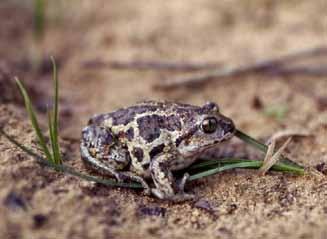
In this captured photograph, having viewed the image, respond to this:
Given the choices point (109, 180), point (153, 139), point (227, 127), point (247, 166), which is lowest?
point (109, 180)

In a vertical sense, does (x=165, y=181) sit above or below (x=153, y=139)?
below

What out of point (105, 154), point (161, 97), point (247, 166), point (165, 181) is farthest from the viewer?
point (161, 97)

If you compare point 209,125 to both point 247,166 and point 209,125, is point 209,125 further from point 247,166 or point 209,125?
point 247,166

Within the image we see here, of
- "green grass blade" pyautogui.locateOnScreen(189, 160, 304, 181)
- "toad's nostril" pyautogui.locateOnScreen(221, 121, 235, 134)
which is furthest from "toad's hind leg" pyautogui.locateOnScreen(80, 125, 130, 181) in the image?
"toad's nostril" pyautogui.locateOnScreen(221, 121, 235, 134)

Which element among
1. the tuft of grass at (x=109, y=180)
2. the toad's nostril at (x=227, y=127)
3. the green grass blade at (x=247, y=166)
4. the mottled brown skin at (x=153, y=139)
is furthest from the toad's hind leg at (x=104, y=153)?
the toad's nostril at (x=227, y=127)

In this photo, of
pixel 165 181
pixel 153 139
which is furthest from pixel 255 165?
pixel 153 139

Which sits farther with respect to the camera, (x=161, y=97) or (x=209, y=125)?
(x=161, y=97)

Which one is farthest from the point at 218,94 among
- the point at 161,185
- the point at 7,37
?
the point at 7,37

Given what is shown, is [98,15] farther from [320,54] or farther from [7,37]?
[320,54]
